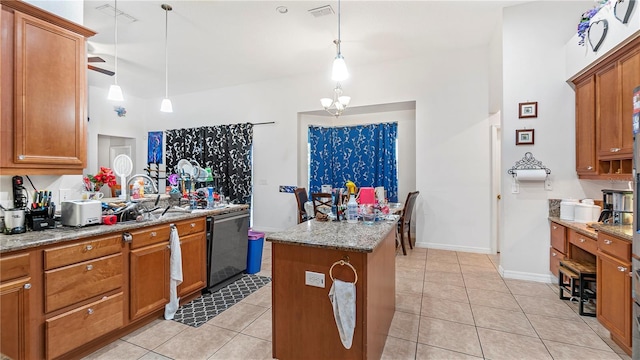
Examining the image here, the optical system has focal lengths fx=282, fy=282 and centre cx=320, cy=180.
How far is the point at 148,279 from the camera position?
7.39 feet

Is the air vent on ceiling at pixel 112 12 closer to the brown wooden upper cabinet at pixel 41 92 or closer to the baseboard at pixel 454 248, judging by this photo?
the brown wooden upper cabinet at pixel 41 92

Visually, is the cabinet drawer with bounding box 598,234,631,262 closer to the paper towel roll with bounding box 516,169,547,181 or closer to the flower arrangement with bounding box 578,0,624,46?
the paper towel roll with bounding box 516,169,547,181

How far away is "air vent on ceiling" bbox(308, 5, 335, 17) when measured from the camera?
326 cm

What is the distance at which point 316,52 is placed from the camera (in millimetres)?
4434

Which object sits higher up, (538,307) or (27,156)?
(27,156)

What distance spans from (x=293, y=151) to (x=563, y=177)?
4.09 m

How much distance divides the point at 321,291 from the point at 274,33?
352 centimetres

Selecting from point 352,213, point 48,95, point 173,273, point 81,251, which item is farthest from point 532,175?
point 48,95

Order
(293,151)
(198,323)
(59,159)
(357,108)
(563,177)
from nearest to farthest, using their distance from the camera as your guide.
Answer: (59,159) → (198,323) → (563,177) → (357,108) → (293,151)

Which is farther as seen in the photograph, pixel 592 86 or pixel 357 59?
pixel 357 59

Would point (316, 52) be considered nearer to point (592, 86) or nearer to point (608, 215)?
point (592, 86)

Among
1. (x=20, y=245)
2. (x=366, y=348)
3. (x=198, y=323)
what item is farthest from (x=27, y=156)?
(x=366, y=348)

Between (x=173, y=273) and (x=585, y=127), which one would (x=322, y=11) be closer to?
(x=585, y=127)

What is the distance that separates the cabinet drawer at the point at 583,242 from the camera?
7.61 ft
